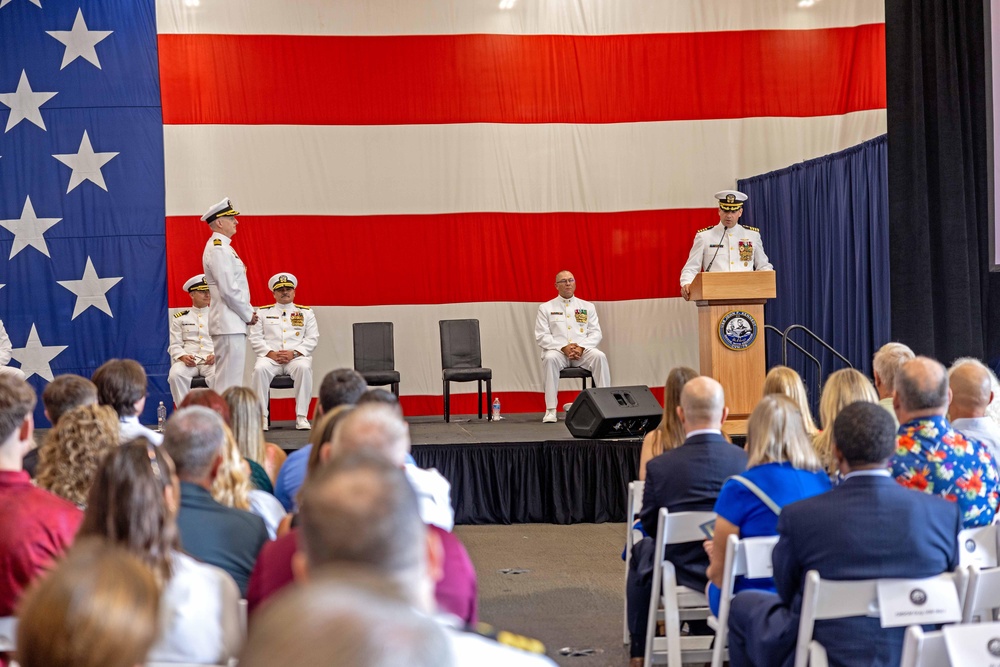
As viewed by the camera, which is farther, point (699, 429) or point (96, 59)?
point (96, 59)

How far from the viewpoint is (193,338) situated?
316 inches

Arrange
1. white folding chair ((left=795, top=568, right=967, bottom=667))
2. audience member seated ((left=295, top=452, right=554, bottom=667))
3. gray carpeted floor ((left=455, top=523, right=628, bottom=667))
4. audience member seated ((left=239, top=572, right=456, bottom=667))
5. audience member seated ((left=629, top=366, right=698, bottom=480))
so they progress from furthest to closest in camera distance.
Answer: gray carpeted floor ((left=455, top=523, right=628, bottom=667)) → audience member seated ((left=629, top=366, right=698, bottom=480)) → white folding chair ((left=795, top=568, right=967, bottom=667)) → audience member seated ((left=295, top=452, right=554, bottom=667)) → audience member seated ((left=239, top=572, right=456, bottom=667))

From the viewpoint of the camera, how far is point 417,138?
28.5 ft

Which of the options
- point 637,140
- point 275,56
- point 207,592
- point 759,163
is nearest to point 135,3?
point 275,56

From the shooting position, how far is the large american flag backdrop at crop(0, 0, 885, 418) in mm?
8266

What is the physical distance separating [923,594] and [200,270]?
719cm

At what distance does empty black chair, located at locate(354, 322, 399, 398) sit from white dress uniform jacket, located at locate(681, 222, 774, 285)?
2.33 m

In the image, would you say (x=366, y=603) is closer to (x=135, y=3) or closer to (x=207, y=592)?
(x=207, y=592)

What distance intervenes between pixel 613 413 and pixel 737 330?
0.92m

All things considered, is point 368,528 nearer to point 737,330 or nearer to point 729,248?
point 737,330

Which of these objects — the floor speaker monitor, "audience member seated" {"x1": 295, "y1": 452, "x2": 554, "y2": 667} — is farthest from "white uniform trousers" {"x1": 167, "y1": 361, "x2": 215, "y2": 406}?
"audience member seated" {"x1": 295, "y1": 452, "x2": 554, "y2": 667}

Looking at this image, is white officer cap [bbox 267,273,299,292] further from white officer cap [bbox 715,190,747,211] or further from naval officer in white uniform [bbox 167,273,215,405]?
white officer cap [bbox 715,190,747,211]

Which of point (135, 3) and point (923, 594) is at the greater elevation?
point (135, 3)

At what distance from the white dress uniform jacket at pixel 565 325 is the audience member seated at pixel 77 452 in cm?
570
